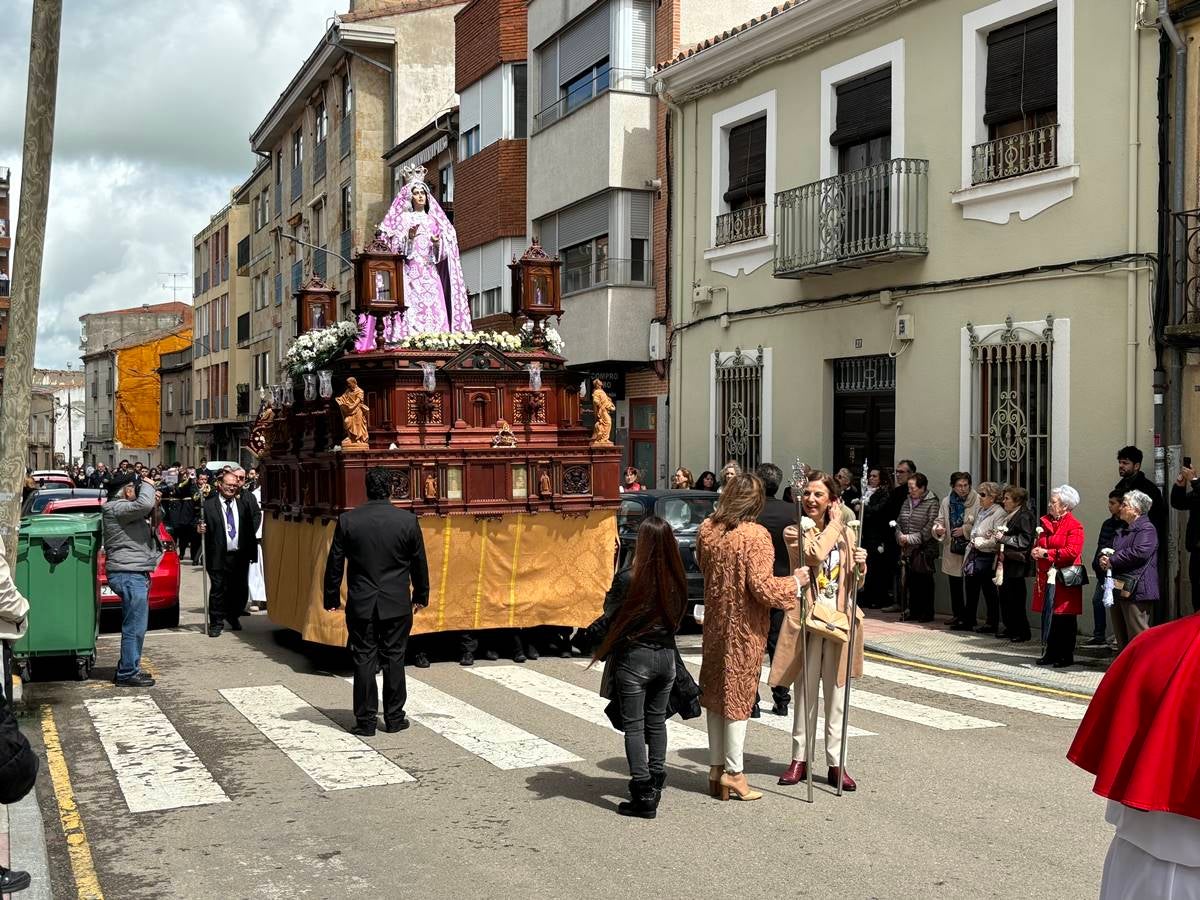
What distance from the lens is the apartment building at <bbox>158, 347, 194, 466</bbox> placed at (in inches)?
2530

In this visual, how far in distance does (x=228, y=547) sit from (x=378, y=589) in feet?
20.6

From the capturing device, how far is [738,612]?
22.4ft

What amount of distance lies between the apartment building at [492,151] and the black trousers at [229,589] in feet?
36.4

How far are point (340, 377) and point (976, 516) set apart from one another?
6.67 metres

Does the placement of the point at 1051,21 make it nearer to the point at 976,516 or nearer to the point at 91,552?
the point at 976,516

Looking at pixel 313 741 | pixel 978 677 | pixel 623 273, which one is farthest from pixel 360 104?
pixel 313 741

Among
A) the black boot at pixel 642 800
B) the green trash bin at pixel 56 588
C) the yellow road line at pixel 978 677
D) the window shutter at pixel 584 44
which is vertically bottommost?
the yellow road line at pixel 978 677

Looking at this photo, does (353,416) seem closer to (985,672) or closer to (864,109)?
(985,672)

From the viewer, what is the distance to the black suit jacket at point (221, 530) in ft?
47.3

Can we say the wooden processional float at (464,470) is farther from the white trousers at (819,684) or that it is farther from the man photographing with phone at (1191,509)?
the man photographing with phone at (1191,509)

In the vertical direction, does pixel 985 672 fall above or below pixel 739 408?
below

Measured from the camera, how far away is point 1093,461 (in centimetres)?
1372

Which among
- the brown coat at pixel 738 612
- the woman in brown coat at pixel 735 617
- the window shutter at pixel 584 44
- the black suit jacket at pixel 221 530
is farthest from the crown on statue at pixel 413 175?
the window shutter at pixel 584 44

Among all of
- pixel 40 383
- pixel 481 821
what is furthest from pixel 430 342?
pixel 40 383
